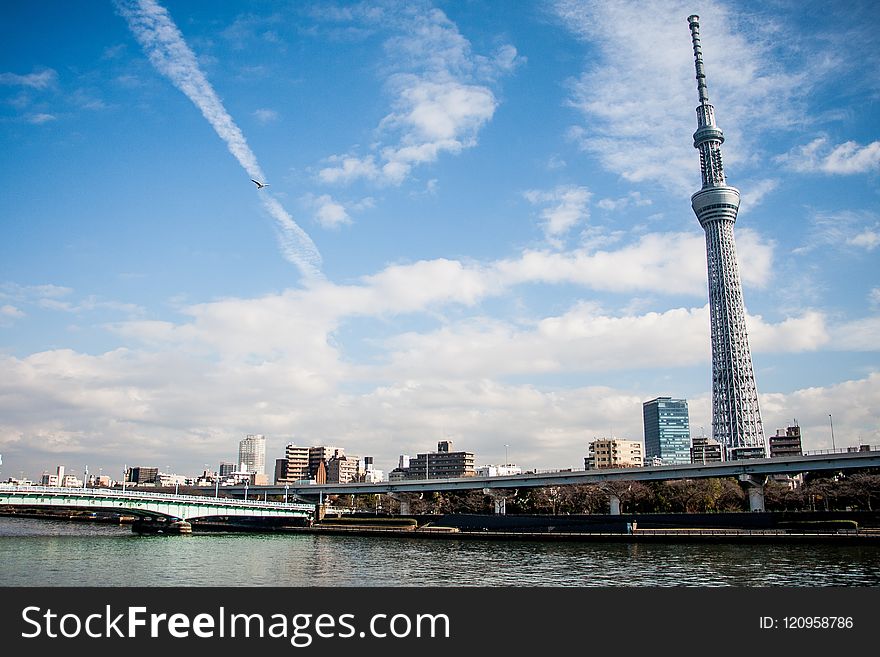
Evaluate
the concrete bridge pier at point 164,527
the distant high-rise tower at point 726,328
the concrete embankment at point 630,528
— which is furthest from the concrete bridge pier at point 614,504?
the distant high-rise tower at point 726,328

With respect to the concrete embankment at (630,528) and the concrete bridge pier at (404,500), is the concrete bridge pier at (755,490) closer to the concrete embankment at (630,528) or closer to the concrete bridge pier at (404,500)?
the concrete embankment at (630,528)

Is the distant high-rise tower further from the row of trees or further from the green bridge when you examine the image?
the green bridge

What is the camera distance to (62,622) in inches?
693

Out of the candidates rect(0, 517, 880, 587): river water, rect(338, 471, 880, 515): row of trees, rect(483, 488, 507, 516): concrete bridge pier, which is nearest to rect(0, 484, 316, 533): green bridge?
rect(0, 517, 880, 587): river water

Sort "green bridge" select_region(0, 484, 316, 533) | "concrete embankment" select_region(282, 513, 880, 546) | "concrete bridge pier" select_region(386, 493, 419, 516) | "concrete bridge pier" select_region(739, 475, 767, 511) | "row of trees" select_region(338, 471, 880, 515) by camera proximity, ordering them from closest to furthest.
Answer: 1. "concrete embankment" select_region(282, 513, 880, 546)
2. "green bridge" select_region(0, 484, 316, 533)
3. "row of trees" select_region(338, 471, 880, 515)
4. "concrete bridge pier" select_region(739, 475, 767, 511)
5. "concrete bridge pier" select_region(386, 493, 419, 516)

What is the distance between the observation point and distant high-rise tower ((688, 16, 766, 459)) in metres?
160

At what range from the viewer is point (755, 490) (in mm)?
86625

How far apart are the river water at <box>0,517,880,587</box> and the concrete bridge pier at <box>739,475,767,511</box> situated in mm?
30758

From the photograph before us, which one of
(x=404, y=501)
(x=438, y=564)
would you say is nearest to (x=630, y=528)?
(x=438, y=564)

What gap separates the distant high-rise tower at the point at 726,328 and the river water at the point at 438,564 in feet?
362

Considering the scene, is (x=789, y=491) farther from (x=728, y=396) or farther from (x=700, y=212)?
(x=700, y=212)

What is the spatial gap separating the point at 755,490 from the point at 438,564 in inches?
2183

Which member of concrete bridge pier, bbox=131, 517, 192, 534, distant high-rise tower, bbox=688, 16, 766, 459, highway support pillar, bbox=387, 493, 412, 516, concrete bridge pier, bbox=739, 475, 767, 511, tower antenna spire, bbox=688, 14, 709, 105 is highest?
tower antenna spire, bbox=688, 14, 709, 105

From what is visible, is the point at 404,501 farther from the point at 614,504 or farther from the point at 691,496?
the point at 691,496
